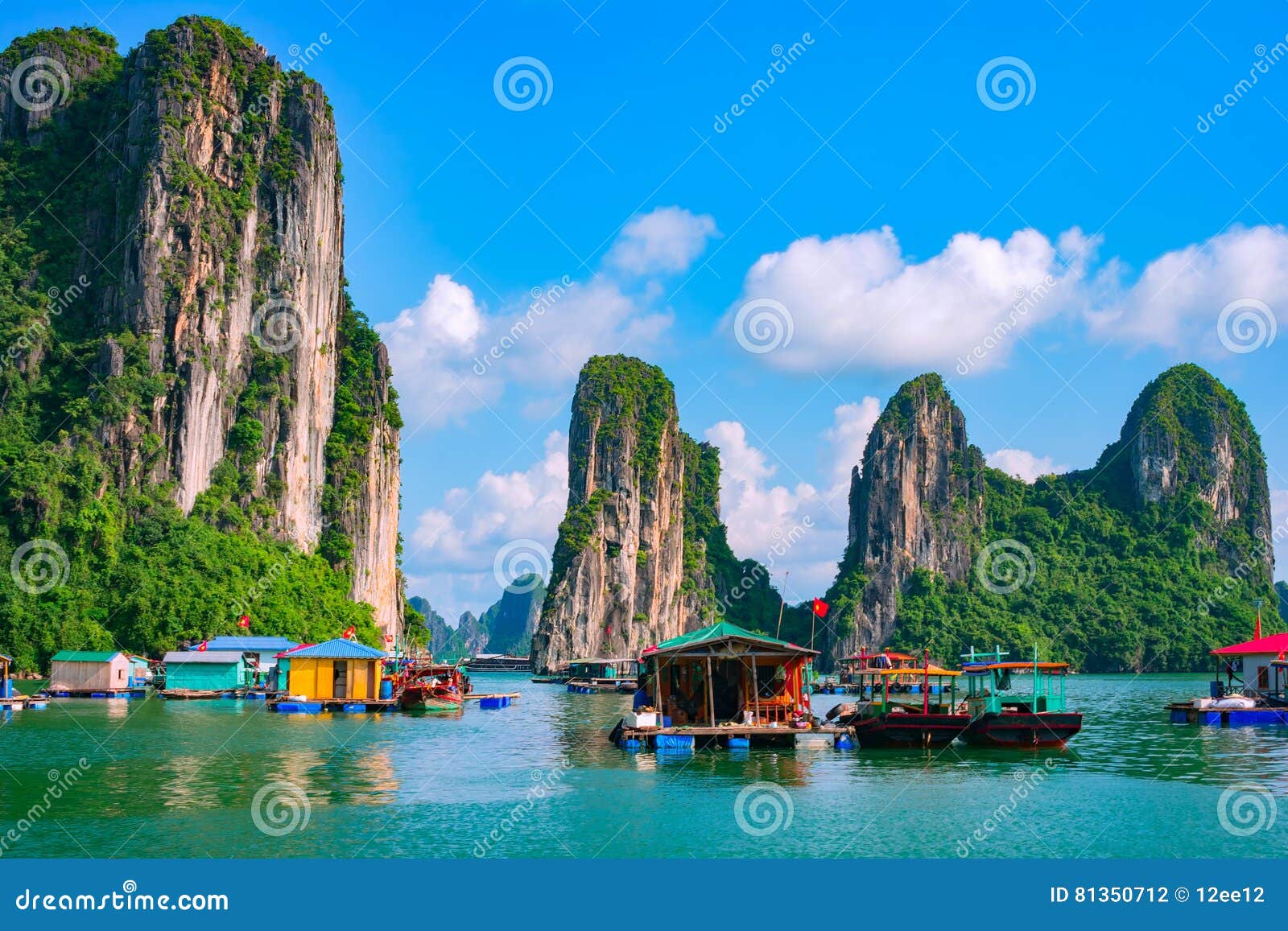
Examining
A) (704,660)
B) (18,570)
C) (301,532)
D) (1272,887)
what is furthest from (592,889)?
(301,532)

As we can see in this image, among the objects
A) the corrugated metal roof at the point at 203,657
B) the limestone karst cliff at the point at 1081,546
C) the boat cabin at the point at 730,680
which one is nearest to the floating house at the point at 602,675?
the corrugated metal roof at the point at 203,657

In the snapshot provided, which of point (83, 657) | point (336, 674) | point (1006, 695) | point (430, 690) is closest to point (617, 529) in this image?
point (83, 657)

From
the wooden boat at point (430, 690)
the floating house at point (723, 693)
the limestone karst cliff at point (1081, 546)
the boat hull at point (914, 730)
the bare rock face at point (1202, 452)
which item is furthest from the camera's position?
the bare rock face at point (1202, 452)

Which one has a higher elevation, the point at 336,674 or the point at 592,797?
the point at 336,674

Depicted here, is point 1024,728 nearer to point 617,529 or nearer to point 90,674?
point 90,674

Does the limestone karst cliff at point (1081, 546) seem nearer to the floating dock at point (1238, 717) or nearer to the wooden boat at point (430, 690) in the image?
the wooden boat at point (430, 690)

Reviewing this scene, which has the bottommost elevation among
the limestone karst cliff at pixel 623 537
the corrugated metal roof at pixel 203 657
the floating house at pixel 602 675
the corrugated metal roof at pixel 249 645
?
the floating house at pixel 602 675
